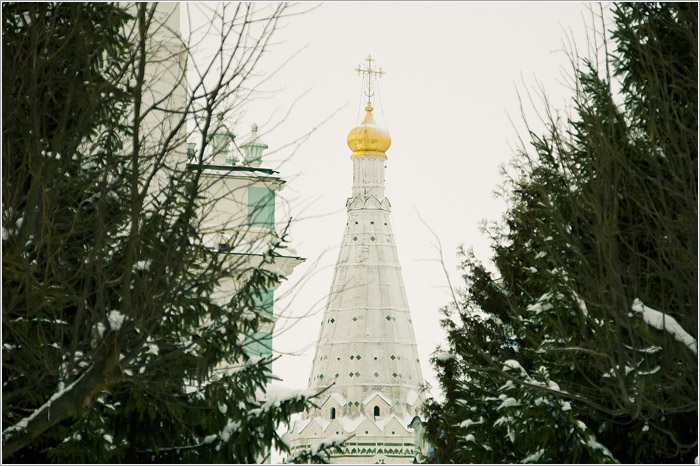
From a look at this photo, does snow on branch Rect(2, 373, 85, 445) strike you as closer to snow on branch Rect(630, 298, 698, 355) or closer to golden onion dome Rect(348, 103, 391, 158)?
snow on branch Rect(630, 298, 698, 355)

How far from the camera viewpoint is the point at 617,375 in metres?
8.52

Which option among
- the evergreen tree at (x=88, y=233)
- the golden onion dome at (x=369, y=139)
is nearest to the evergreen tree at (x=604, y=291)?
the evergreen tree at (x=88, y=233)

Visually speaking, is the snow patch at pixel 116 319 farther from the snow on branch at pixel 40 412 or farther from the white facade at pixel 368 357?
the white facade at pixel 368 357

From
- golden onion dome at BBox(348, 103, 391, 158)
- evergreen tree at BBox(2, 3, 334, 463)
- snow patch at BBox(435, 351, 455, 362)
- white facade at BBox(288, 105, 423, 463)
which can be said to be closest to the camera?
evergreen tree at BBox(2, 3, 334, 463)

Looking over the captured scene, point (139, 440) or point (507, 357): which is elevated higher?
point (507, 357)

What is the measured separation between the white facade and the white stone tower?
0.03m

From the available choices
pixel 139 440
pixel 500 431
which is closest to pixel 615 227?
pixel 139 440

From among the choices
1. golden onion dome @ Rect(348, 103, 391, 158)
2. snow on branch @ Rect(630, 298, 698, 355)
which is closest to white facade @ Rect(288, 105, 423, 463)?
golden onion dome @ Rect(348, 103, 391, 158)

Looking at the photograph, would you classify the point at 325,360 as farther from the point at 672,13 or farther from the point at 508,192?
the point at 672,13

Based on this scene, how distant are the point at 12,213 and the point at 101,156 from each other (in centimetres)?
101

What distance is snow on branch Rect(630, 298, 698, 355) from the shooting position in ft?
29.1

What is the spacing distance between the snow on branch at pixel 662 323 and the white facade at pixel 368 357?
1487 inches

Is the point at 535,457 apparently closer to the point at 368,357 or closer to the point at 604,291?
the point at 604,291

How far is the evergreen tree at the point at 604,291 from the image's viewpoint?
8945 millimetres
